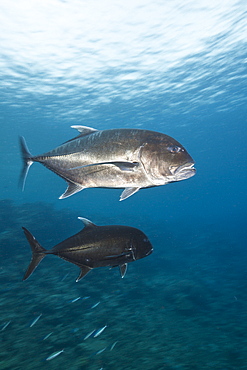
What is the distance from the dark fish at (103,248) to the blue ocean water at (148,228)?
14.4 ft

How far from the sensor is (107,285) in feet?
33.8

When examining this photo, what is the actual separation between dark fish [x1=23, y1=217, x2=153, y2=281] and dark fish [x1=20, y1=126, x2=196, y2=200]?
0.51 meters

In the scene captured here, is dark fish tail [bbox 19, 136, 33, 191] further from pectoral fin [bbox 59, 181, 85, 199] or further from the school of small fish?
pectoral fin [bbox 59, 181, 85, 199]

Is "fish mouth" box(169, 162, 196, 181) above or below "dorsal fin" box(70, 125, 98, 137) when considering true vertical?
below

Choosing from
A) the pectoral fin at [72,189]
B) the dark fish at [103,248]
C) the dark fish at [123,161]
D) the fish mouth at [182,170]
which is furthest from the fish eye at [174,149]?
the dark fish at [103,248]

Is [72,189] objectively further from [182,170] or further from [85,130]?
[182,170]

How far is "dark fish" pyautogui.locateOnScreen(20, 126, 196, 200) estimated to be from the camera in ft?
6.05

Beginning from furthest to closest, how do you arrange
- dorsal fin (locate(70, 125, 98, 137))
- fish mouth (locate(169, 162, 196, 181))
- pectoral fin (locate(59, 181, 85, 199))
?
dorsal fin (locate(70, 125, 98, 137)) < pectoral fin (locate(59, 181, 85, 199)) < fish mouth (locate(169, 162, 196, 181))

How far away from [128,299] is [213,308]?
2.99 meters

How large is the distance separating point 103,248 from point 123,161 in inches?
39.6

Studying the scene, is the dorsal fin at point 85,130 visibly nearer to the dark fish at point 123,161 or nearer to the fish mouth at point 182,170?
the dark fish at point 123,161

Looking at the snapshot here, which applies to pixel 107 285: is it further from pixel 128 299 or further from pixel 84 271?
pixel 84 271

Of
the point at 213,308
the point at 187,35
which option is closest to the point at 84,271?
the point at 213,308

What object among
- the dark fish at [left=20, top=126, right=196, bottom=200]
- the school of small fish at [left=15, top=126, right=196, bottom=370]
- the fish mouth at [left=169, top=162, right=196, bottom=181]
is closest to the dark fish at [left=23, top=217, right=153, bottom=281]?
the school of small fish at [left=15, top=126, right=196, bottom=370]
